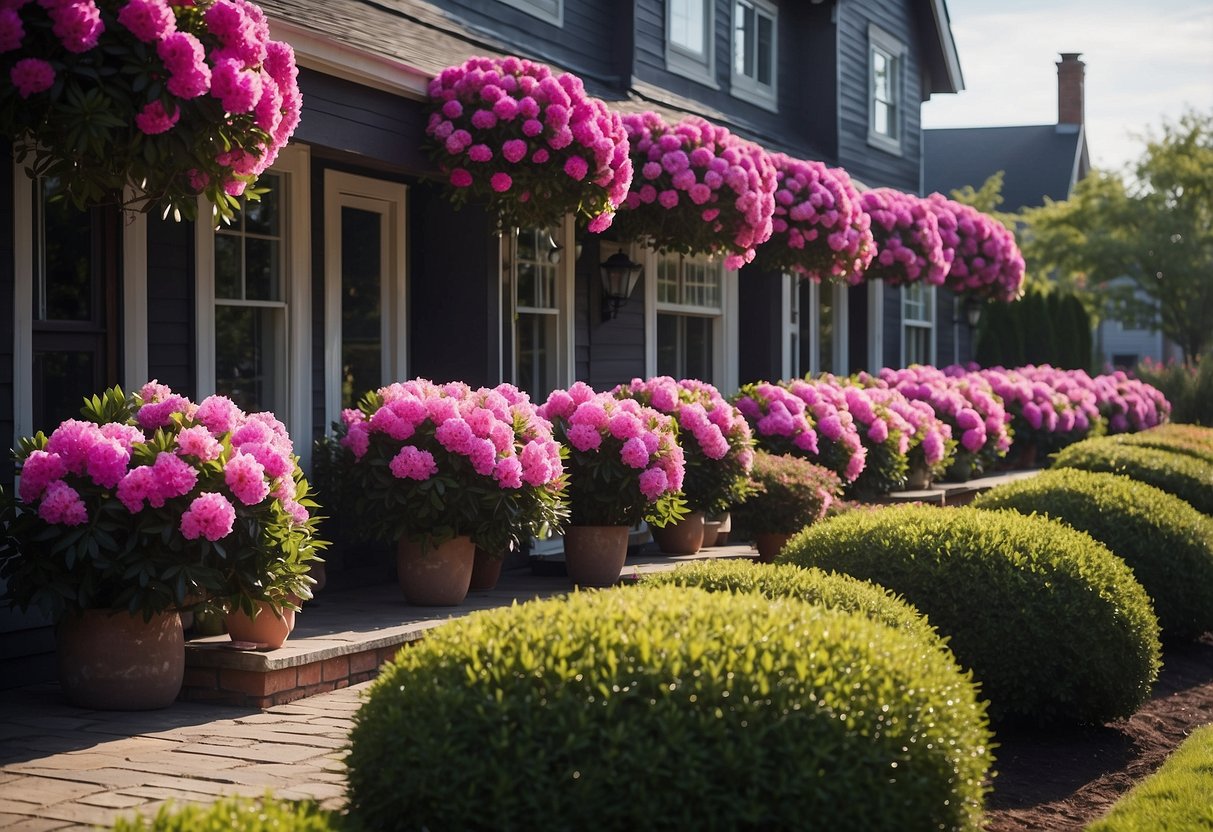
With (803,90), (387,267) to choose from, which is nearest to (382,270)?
(387,267)

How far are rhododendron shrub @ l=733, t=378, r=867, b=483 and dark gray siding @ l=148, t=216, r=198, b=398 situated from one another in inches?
197

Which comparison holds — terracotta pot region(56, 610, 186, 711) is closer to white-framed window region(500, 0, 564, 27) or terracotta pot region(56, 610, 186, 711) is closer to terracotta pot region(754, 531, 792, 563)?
terracotta pot region(754, 531, 792, 563)

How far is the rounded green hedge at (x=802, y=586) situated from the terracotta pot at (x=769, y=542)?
14.4 ft

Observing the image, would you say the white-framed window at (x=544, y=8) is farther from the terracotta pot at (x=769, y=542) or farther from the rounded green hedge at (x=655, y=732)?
the rounded green hedge at (x=655, y=732)

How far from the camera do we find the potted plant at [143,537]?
5.71 m

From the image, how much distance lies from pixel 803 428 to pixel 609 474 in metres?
3.34

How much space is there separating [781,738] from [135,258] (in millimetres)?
4937

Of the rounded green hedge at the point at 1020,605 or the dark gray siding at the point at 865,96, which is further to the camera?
the dark gray siding at the point at 865,96

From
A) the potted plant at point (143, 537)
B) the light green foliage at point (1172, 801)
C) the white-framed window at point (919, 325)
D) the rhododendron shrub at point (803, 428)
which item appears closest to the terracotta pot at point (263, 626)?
the potted plant at point (143, 537)

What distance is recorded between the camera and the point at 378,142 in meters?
8.48

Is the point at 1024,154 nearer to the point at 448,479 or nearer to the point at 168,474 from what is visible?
the point at 448,479

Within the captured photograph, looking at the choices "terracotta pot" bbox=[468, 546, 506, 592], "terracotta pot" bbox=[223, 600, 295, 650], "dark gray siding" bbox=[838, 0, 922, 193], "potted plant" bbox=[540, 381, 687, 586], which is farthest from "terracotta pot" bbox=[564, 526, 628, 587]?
"dark gray siding" bbox=[838, 0, 922, 193]

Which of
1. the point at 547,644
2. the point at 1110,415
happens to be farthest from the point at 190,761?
the point at 1110,415

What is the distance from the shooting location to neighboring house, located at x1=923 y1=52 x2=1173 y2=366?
139 feet
